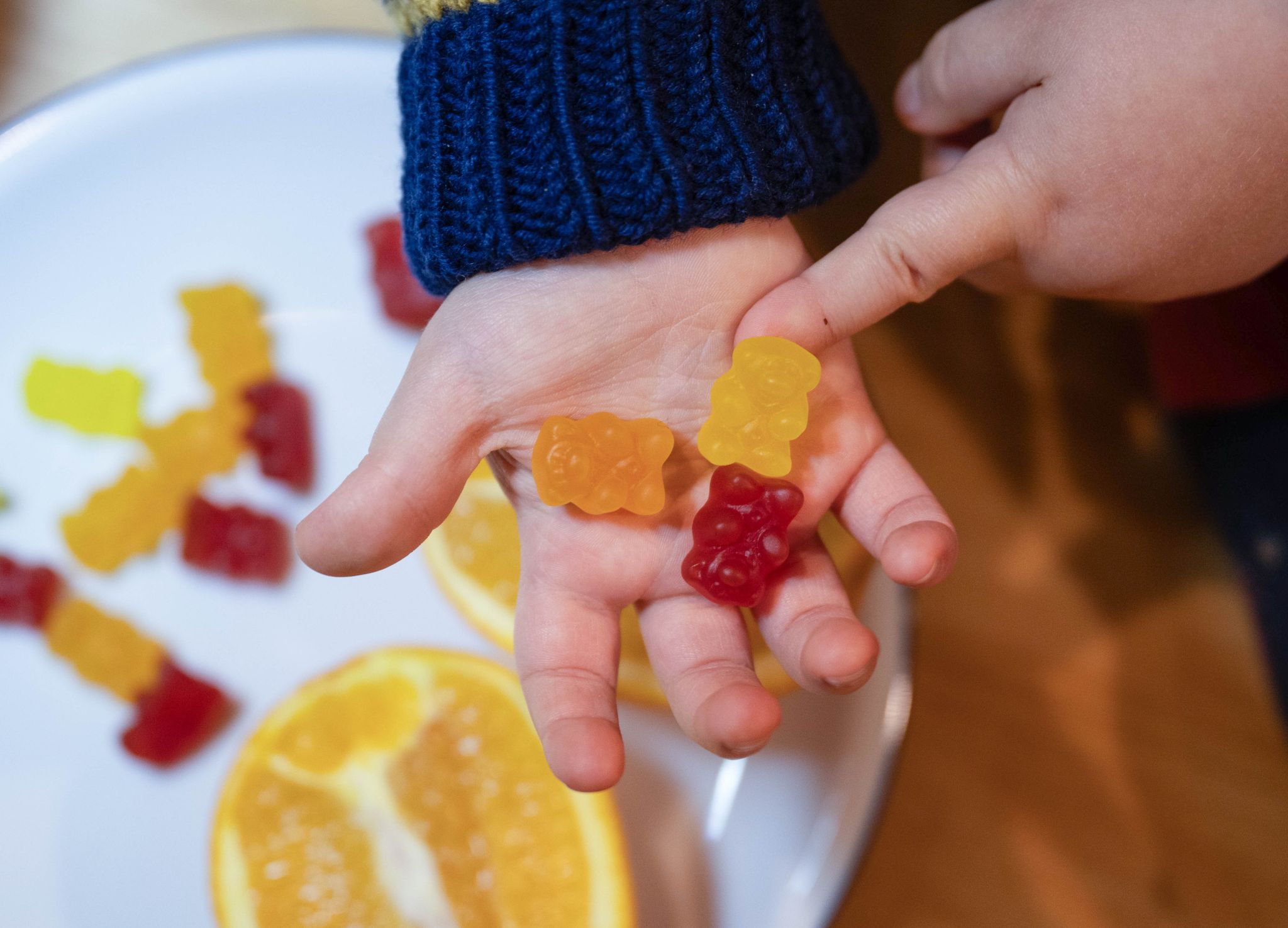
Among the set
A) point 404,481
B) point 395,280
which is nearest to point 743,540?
point 404,481

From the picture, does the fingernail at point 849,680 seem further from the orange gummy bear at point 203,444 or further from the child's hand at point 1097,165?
the orange gummy bear at point 203,444

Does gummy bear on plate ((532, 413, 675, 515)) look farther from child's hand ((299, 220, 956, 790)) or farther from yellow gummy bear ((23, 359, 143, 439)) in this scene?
yellow gummy bear ((23, 359, 143, 439))

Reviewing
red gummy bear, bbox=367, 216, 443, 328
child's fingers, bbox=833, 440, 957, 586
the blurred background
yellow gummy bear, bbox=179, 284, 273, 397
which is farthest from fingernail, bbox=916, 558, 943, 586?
yellow gummy bear, bbox=179, 284, 273, 397

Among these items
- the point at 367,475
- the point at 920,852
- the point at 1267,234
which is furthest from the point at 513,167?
the point at 920,852

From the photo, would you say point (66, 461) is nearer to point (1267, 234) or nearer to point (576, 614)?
point (576, 614)

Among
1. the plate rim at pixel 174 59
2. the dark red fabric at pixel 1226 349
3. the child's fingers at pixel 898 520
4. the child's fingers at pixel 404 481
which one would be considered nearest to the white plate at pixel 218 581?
the plate rim at pixel 174 59

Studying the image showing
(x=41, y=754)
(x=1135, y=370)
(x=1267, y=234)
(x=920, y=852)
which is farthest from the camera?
(x=1135, y=370)
